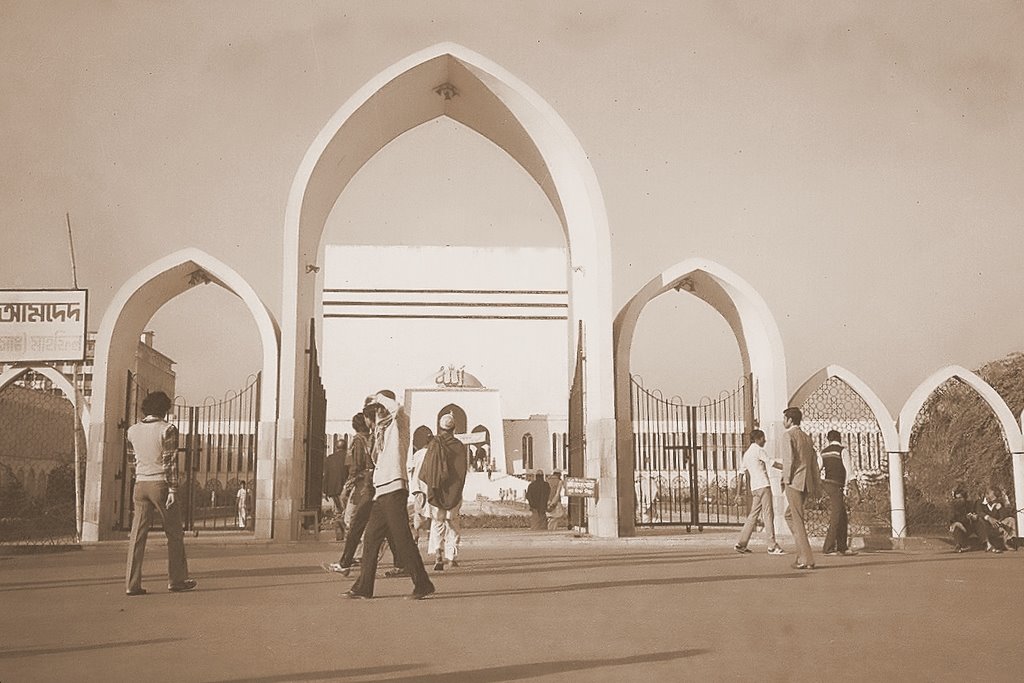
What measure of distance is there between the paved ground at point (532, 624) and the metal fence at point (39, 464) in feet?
23.6

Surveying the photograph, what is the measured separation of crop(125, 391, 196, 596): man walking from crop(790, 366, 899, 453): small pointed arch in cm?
1045

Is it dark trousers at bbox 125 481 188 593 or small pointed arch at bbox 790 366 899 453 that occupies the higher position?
small pointed arch at bbox 790 366 899 453

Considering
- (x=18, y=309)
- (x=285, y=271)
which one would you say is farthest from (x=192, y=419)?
(x=18, y=309)

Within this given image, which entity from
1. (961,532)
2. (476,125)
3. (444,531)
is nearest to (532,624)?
(444,531)

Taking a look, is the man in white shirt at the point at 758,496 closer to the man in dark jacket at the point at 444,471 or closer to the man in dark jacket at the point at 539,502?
the man in dark jacket at the point at 444,471

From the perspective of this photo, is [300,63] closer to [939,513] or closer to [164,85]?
[164,85]

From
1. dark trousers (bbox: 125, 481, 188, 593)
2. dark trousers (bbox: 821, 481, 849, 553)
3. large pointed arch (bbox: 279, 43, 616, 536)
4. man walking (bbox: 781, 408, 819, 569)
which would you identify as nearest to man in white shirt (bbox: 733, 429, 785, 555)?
dark trousers (bbox: 821, 481, 849, 553)

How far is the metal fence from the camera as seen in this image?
16.4 metres

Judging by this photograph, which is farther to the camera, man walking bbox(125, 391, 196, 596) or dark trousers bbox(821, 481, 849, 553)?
dark trousers bbox(821, 481, 849, 553)

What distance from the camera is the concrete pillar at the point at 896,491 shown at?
1394 centimetres

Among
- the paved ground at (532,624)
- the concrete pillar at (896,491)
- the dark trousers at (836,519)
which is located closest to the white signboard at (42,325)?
the paved ground at (532,624)

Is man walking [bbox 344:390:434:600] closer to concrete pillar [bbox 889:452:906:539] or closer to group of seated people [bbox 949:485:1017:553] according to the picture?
group of seated people [bbox 949:485:1017:553]

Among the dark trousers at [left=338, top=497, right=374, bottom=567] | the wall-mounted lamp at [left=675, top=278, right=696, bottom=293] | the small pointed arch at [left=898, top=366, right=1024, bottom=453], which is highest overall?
the wall-mounted lamp at [left=675, top=278, right=696, bottom=293]

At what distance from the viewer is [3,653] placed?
186 inches
